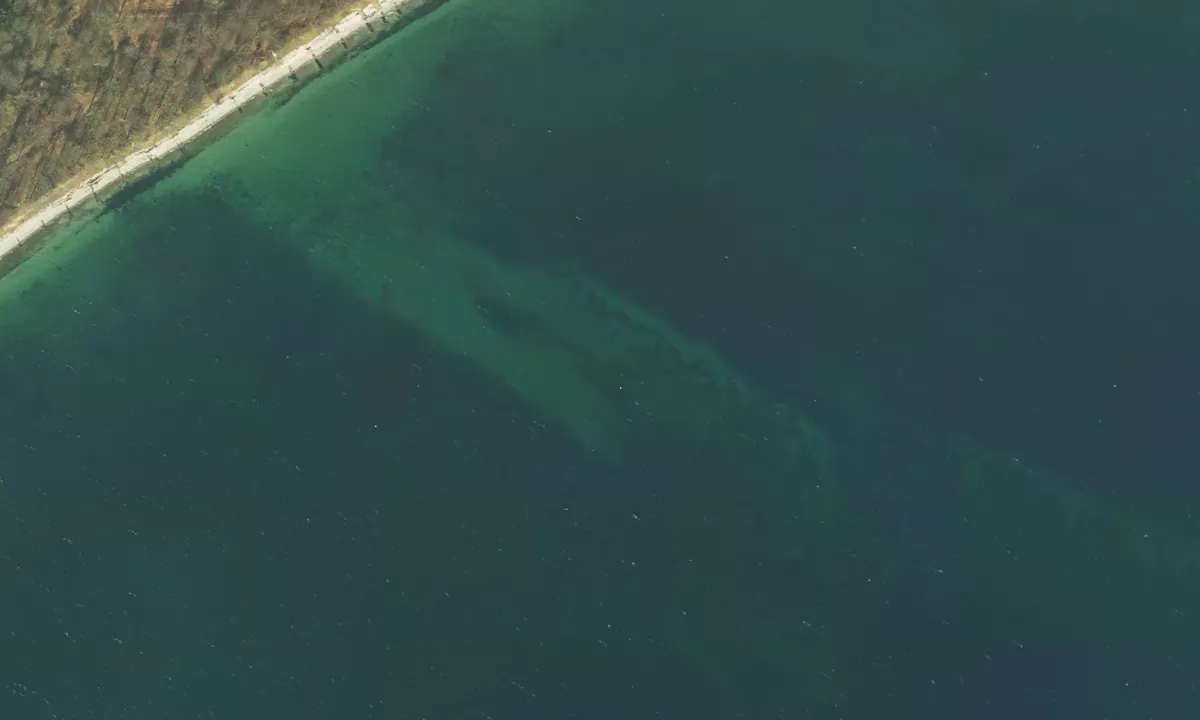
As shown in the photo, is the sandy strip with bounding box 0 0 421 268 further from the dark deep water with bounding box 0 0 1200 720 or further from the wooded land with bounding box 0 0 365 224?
the dark deep water with bounding box 0 0 1200 720

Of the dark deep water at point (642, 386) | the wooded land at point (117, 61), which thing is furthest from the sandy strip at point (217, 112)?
the dark deep water at point (642, 386)

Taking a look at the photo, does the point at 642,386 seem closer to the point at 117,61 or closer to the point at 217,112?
the point at 217,112

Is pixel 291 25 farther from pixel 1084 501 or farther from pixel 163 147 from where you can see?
pixel 1084 501

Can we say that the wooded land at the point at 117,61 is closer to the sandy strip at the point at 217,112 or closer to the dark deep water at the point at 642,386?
the sandy strip at the point at 217,112

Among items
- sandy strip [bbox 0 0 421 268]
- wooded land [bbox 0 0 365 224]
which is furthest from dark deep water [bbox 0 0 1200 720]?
wooded land [bbox 0 0 365 224]

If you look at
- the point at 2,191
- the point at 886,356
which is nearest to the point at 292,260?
the point at 2,191

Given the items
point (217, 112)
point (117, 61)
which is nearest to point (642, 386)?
point (217, 112)
